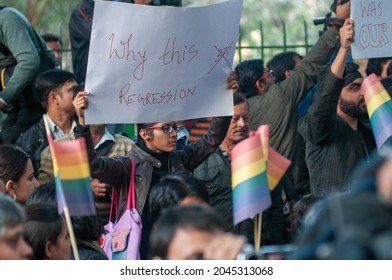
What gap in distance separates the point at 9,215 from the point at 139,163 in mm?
2574

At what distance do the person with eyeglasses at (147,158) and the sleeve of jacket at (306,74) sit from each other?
1.37 m

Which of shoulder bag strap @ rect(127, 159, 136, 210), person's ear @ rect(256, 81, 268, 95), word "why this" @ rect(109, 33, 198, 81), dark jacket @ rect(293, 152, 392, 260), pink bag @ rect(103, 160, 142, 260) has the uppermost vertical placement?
word "why this" @ rect(109, 33, 198, 81)

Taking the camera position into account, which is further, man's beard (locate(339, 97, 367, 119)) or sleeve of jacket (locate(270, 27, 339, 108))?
sleeve of jacket (locate(270, 27, 339, 108))

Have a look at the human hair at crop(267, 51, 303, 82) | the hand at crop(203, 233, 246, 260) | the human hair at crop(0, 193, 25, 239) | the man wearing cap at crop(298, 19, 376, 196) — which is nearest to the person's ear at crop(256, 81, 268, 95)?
the human hair at crop(267, 51, 303, 82)

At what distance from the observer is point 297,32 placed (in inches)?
928

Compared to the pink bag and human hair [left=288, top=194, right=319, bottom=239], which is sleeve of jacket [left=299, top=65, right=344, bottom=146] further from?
the pink bag

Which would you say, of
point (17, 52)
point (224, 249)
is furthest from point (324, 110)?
point (224, 249)

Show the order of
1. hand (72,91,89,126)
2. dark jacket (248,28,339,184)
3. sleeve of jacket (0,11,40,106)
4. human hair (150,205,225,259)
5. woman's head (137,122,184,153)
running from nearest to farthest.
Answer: human hair (150,205,225,259), hand (72,91,89,126), woman's head (137,122,184,153), sleeve of jacket (0,11,40,106), dark jacket (248,28,339,184)

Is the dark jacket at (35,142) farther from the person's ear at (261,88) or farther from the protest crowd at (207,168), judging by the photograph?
the person's ear at (261,88)

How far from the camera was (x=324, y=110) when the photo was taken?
22.0 feet

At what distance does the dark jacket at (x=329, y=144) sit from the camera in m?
6.68

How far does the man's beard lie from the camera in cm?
723

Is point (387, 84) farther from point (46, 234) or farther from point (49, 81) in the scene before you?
point (46, 234)

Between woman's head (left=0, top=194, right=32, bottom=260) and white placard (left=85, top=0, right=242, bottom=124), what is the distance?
87.4 inches
